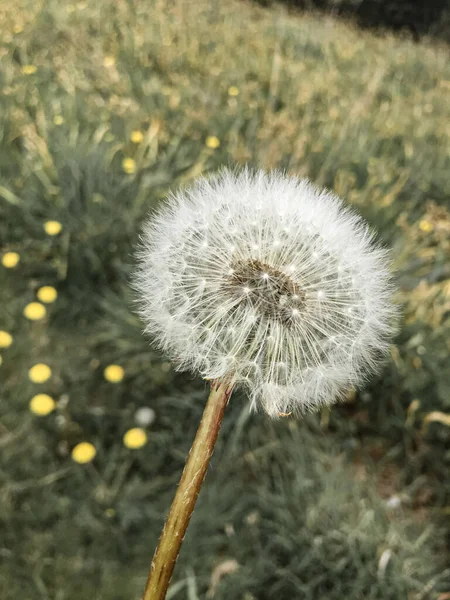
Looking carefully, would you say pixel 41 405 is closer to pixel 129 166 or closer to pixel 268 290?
pixel 268 290

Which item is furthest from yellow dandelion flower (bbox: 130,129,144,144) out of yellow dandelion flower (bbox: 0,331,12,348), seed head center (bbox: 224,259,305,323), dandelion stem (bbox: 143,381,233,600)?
dandelion stem (bbox: 143,381,233,600)

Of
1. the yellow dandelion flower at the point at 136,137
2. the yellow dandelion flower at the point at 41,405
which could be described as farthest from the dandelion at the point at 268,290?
the yellow dandelion flower at the point at 136,137

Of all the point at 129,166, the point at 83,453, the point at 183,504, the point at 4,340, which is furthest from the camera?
the point at 129,166

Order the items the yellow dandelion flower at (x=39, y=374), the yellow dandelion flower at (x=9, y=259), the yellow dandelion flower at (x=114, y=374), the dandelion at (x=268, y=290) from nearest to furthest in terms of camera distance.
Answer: the dandelion at (x=268, y=290)
the yellow dandelion flower at (x=39, y=374)
the yellow dandelion flower at (x=114, y=374)
the yellow dandelion flower at (x=9, y=259)

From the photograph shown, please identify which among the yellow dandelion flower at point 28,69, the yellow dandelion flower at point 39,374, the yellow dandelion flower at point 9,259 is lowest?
the yellow dandelion flower at point 28,69

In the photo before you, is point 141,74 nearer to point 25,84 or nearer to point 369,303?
point 25,84

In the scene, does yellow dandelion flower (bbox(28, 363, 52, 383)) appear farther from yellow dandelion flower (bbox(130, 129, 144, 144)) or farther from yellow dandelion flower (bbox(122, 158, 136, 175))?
yellow dandelion flower (bbox(130, 129, 144, 144))

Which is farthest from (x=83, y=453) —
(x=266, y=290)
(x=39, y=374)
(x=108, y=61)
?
(x=108, y=61)

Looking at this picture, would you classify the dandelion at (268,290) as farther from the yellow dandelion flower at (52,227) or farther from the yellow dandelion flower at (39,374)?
the yellow dandelion flower at (52,227)
